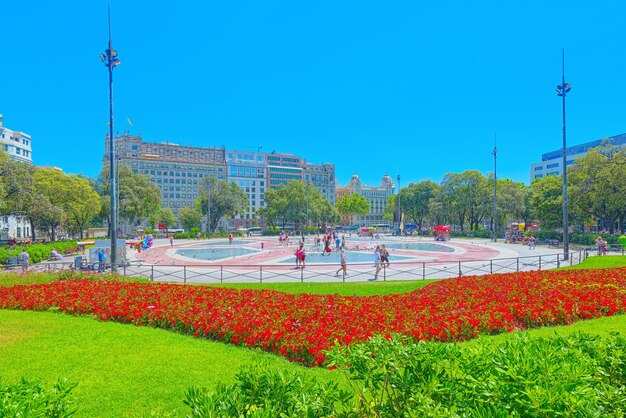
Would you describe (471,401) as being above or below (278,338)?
above

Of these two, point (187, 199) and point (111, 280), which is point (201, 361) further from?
point (187, 199)

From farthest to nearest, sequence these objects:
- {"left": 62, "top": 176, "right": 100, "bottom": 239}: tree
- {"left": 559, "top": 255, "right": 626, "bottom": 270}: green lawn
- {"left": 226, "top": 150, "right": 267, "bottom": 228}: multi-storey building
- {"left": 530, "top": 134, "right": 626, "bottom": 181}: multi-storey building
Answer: {"left": 226, "top": 150, "right": 267, "bottom": 228}: multi-storey building, {"left": 530, "top": 134, "right": 626, "bottom": 181}: multi-storey building, {"left": 62, "top": 176, "right": 100, "bottom": 239}: tree, {"left": 559, "top": 255, "right": 626, "bottom": 270}: green lawn

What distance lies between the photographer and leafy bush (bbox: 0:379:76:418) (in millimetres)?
3326

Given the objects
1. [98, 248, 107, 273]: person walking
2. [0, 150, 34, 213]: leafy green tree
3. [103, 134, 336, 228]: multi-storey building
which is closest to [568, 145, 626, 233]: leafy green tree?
[98, 248, 107, 273]: person walking

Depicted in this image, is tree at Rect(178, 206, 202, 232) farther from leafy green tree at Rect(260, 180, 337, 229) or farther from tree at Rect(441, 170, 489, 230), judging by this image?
tree at Rect(441, 170, 489, 230)

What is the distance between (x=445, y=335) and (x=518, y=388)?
5.43m

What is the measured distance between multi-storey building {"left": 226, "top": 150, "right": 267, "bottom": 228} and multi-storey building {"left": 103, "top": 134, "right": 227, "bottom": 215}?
344 cm

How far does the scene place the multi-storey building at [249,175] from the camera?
135 metres

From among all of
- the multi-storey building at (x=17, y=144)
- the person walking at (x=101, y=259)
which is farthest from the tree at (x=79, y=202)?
the multi-storey building at (x=17, y=144)

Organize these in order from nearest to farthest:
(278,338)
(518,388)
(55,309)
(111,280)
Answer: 1. (518,388)
2. (278,338)
3. (55,309)
4. (111,280)

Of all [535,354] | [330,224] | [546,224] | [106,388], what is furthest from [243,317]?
[330,224]

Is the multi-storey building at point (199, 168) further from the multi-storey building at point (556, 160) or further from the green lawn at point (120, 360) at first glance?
the green lawn at point (120, 360)

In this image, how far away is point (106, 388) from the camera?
6035mm

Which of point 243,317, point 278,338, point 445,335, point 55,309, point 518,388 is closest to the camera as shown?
point 518,388
